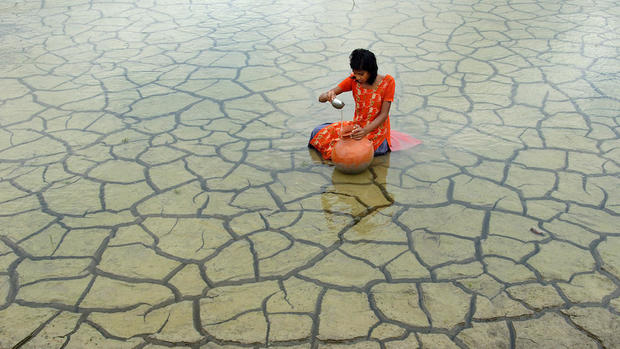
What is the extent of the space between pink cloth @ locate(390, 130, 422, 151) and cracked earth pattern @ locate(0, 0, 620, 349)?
8 cm

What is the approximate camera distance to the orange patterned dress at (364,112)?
11.9 feet

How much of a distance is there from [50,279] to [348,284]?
62.5 inches

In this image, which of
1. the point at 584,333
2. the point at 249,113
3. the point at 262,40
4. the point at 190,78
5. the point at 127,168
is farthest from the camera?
the point at 262,40

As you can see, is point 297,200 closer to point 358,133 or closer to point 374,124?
point 358,133

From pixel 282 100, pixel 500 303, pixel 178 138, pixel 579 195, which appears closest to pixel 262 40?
pixel 282 100

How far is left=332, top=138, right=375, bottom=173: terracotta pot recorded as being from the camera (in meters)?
3.60

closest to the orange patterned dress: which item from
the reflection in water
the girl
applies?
the girl

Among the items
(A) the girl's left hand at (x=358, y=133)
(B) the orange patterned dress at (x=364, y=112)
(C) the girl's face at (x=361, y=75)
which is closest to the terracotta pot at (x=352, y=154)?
(A) the girl's left hand at (x=358, y=133)

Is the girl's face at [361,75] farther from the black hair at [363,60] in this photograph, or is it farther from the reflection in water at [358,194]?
the reflection in water at [358,194]

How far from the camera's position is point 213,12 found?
7.74 metres

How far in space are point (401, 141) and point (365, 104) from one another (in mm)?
571

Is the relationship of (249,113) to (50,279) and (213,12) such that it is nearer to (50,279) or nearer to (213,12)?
(50,279)

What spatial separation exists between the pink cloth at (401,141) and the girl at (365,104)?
116mm

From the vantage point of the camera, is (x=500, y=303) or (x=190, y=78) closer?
(x=500, y=303)
